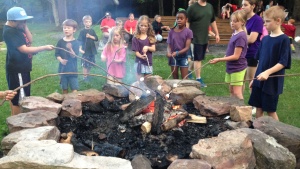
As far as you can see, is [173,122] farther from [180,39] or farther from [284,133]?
[180,39]

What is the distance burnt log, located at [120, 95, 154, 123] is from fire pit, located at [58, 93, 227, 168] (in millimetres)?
51

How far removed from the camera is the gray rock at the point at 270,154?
3.01 m

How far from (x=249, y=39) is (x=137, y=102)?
204 cm

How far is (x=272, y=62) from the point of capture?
3844mm

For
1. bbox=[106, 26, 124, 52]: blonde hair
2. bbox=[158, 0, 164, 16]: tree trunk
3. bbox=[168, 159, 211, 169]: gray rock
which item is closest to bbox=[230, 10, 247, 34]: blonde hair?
bbox=[106, 26, 124, 52]: blonde hair

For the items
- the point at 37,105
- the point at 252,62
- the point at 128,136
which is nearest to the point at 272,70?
the point at 252,62

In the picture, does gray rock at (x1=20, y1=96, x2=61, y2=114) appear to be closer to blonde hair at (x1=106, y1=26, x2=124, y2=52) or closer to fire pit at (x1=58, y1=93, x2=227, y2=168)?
fire pit at (x1=58, y1=93, x2=227, y2=168)

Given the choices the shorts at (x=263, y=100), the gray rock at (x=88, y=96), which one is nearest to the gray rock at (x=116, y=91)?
the gray rock at (x=88, y=96)

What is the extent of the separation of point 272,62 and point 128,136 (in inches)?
75.4

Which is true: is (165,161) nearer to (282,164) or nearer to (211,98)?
(282,164)

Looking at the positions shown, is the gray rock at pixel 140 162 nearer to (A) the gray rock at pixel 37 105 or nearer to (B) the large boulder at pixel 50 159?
(B) the large boulder at pixel 50 159

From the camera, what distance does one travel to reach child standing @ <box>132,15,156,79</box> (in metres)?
5.49

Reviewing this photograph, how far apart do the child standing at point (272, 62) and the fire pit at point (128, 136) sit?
0.58 metres

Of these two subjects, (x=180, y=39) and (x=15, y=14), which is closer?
(x=15, y=14)
